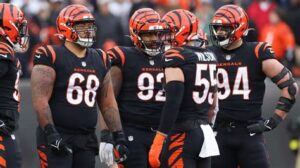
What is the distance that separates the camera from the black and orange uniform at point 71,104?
884 cm

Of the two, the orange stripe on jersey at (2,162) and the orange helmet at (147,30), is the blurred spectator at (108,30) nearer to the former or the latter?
the orange helmet at (147,30)

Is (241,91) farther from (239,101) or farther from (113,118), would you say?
(113,118)

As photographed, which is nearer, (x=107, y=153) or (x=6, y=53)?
(x=6, y=53)

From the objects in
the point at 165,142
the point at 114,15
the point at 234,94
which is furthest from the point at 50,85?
the point at 114,15

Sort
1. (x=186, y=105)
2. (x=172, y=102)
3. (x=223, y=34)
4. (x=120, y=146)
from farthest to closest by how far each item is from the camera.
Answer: (x=223, y=34) → (x=120, y=146) → (x=186, y=105) → (x=172, y=102)

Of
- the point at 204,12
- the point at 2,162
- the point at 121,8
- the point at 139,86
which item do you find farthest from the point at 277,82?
the point at 121,8

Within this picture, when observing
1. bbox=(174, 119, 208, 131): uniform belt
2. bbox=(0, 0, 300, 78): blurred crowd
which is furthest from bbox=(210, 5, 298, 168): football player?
bbox=(0, 0, 300, 78): blurred crowd

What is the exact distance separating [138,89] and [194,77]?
1.14 meters

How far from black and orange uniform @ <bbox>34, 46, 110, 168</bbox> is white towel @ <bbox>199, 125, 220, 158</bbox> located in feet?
3.45

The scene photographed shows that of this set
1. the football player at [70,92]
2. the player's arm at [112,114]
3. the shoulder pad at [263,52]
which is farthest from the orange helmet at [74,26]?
the shoulder pad at [263,52]

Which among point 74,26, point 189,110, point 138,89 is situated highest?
point 74,26

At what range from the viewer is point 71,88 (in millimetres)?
8891

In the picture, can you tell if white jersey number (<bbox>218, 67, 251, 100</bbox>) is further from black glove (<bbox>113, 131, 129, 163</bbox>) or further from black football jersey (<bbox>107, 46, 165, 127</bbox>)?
black glove (<bbox>113, 131, 129, 163</bbox>)

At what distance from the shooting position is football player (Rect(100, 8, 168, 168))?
31.7 ft
